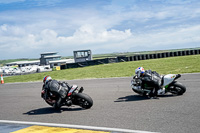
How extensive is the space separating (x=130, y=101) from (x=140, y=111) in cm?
165

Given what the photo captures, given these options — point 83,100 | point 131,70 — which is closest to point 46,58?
point 131,70

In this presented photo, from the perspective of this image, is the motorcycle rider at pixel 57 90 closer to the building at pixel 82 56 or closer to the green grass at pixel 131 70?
the green grass at pixel 131 70

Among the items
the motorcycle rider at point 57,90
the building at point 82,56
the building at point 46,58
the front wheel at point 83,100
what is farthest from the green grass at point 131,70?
the building at point 46,58

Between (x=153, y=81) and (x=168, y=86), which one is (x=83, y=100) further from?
(x=168, y=86)

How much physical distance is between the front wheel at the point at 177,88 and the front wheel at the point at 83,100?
3.18 m

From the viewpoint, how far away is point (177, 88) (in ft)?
27.4

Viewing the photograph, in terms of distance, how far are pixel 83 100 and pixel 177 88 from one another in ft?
11.8

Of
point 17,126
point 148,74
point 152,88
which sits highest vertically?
point 148,74

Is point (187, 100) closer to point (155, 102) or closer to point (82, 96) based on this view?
point (155, 102)

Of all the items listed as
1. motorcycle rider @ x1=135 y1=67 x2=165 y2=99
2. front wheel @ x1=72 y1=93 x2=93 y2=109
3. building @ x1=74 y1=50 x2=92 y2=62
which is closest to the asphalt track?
front wheel @ x1=72 y1=93 x2=93 y2=109

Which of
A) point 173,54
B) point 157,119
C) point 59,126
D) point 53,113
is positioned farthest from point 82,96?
point 173,54

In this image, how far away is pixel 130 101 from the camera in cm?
815

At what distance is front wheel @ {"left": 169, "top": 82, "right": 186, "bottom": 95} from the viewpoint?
27.0 ft

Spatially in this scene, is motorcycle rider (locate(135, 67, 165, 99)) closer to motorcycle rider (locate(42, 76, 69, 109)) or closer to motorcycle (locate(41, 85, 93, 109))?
motorcycle (locate(41, 85, 93, 109))
